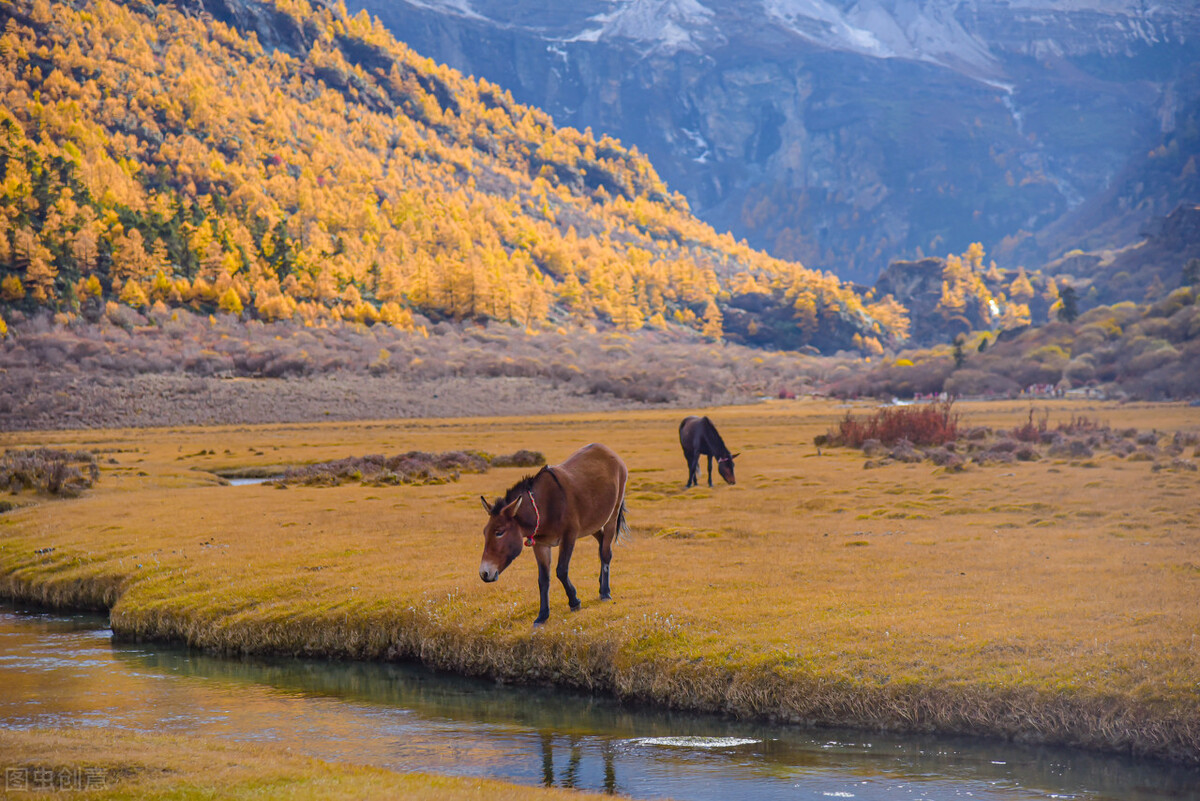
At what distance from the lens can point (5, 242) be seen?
427ft

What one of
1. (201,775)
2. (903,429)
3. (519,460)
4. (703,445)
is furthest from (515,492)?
(903,429)

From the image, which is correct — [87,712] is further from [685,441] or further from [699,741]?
[685,441]

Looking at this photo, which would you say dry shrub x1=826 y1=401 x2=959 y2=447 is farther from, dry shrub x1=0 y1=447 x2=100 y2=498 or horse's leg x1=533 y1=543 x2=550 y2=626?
dry shrub x1=0 y1=447 x2=100 y2=498

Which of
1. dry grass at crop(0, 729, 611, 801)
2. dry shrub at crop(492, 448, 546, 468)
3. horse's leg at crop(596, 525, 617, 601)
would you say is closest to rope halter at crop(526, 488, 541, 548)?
horse's leg at crop(596, 525, 617, 601)

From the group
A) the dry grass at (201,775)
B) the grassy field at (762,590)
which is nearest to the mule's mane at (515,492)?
the grassy field at (762,590)

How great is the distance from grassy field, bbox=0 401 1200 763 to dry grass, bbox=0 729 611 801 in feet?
18.4

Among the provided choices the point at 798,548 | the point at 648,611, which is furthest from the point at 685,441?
the point at 648,611

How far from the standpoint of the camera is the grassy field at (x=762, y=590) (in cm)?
1516

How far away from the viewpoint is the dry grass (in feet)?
36.4

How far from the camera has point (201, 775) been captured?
1163 centimetres

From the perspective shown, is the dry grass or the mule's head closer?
the dry grass

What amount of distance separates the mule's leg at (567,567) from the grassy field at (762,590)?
27cm

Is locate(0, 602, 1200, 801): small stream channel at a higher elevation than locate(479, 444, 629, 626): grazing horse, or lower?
lower

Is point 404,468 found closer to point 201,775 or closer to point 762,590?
point 762,590
